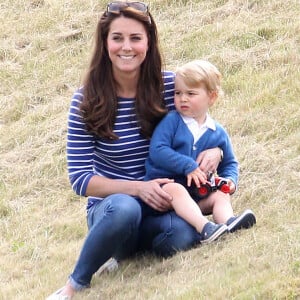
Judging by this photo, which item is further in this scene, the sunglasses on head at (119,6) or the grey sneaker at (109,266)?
the grey sneaker at (109,266)

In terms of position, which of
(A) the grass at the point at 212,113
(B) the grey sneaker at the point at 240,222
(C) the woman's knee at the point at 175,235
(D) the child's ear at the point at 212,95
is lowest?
(A) the grass at the point at 212,113

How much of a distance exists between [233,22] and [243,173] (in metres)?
3.76

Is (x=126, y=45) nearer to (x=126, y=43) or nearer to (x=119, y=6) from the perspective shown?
(x=126, y=43)

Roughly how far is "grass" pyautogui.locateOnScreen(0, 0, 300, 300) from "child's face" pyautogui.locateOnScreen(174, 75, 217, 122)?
2.52ft

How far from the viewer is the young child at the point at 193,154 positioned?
17.0 feet

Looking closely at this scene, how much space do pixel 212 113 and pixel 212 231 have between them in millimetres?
3276

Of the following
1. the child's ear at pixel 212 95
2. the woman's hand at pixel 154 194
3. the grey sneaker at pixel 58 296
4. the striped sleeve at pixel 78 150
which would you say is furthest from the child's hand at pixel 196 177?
the grey sneaker at pixel 58 296

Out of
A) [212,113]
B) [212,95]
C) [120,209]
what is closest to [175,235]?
[120,209]

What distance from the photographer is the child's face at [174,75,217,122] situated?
5.32 m

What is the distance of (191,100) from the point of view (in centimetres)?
532

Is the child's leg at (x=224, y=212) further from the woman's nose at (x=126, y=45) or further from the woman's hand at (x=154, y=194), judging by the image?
the woman's nose at (x=126, y=45)

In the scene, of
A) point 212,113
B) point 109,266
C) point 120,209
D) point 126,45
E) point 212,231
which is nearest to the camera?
point 120,209

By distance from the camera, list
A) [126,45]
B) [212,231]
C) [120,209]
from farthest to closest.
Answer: [126,45]
[212,231]
[120,209]

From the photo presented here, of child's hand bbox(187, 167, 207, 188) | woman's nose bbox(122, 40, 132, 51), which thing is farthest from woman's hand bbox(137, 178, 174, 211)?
woman's nose bbox(122, 40, 132, 51)
